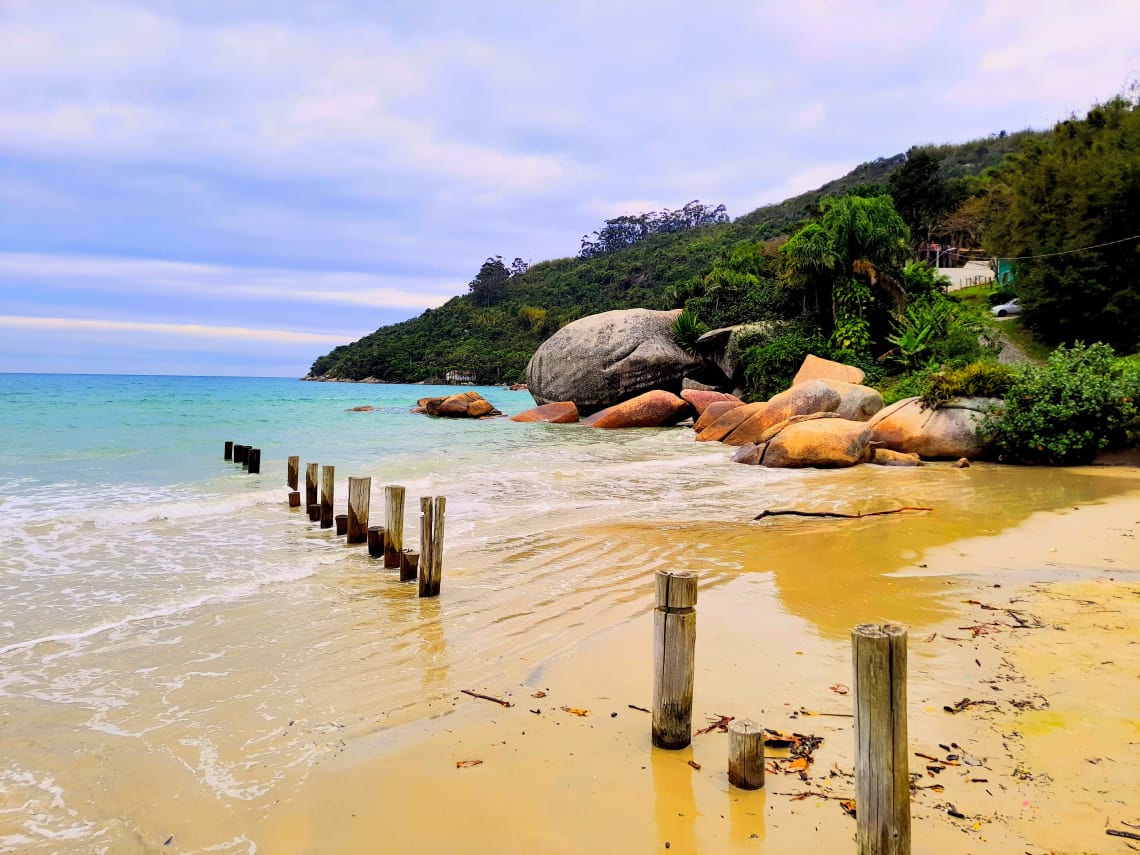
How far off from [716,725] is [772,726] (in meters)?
0.29

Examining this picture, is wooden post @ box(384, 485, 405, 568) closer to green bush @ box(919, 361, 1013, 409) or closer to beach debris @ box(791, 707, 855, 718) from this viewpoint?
beach debris @ box(791, 707, 855, 718)

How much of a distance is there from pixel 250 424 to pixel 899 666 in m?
28.1

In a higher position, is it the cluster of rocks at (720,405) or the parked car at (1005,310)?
the parked car at (1005,310)

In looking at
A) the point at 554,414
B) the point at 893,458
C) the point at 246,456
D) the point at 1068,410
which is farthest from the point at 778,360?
the point at 246,456

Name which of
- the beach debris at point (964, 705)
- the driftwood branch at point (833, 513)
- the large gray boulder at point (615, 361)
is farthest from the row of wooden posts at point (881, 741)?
the large gray boulder at point (615, 361)

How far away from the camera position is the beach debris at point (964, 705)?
389 centimetres

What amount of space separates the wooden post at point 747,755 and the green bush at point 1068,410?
13100 millimetres

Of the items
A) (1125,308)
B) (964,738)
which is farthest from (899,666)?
(1125,308)

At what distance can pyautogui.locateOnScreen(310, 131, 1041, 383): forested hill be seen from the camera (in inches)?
2430

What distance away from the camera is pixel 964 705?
12.9ft

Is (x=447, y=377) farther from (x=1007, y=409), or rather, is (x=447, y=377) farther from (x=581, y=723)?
(x=581, y=723)

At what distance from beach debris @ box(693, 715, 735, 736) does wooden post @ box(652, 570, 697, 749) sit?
0.15 meters

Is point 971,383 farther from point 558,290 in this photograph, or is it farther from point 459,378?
point 558,290

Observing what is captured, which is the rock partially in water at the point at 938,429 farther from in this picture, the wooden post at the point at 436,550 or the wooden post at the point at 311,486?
the wooden post at the point at 436,550
